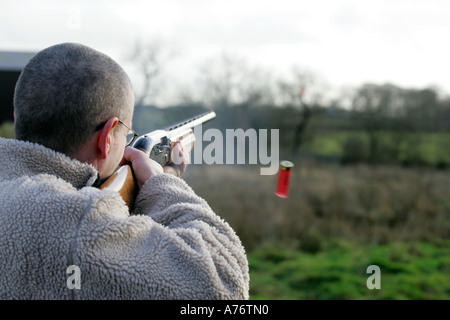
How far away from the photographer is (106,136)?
1.59 metres

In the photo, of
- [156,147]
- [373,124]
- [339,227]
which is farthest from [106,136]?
[373,124]

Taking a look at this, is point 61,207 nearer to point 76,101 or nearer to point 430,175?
point 76,101

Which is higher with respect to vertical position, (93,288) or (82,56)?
(82,56)

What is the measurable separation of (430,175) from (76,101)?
12.7 m

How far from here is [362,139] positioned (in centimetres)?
1359

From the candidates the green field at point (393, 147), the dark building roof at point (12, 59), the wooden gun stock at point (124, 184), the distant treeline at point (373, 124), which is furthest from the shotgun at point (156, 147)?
the green field at point (393, 147)

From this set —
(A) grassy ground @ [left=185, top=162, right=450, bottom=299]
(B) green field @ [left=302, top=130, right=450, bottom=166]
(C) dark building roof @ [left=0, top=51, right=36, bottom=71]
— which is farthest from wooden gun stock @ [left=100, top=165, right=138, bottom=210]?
(B) green field @ [left=302, top=130, right=450, bottom=166]

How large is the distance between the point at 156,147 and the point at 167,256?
103 centimetres

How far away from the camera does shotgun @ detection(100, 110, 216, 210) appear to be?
1794 millimetres

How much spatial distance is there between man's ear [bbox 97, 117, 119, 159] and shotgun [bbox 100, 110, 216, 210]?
0.44ft

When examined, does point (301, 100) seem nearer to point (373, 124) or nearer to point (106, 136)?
point (373, 124)

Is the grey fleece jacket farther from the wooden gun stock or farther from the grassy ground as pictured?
the grassy ground

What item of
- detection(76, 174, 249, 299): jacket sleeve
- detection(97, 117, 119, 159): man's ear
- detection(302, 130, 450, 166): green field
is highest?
detection(97, 117, 119, 159): man's ear
